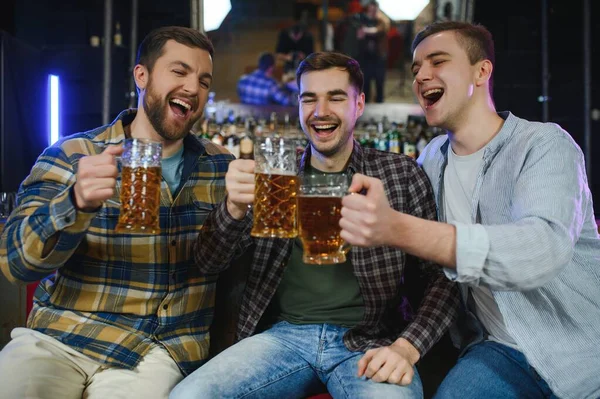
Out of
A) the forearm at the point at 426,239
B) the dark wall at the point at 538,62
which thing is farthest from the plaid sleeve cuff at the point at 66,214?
the dark wall at the point at 538,62

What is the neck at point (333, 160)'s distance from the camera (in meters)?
2.17

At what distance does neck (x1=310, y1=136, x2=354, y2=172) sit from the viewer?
2170 millimetres

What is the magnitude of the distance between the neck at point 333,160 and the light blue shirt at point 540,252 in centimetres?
45

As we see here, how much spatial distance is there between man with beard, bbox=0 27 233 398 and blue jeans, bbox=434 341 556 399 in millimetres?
833

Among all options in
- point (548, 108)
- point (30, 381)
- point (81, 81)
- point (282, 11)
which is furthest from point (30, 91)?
point (548, 108)

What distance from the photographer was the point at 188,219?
1.96 m

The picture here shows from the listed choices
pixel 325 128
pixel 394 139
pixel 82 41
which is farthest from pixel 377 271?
pixel 82 41

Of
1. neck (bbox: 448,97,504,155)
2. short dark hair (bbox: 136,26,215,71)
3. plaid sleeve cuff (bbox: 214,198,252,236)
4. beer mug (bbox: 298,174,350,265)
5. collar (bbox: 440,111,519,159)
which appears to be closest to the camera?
beer mug (bbox: 298,174,350,265)

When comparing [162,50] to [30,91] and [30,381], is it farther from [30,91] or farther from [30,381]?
[30,91]

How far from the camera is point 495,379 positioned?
5.53 feet

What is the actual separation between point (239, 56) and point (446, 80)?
4.64 metres

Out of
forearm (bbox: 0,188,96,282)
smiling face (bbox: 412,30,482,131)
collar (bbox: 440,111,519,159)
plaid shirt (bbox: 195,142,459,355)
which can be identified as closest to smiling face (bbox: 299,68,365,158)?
plaid shirt (bbox: 195,142,459,355)

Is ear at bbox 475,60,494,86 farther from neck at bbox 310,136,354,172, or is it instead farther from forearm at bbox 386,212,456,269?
forearm at bbox 386,212,456,269

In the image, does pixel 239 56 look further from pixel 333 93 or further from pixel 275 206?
pixel 275 206
